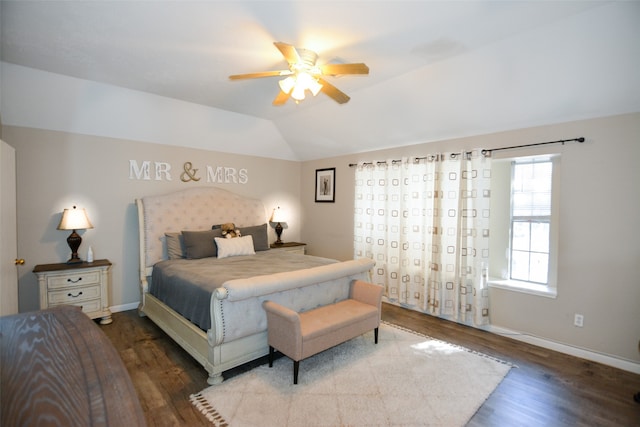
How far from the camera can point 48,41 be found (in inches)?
102

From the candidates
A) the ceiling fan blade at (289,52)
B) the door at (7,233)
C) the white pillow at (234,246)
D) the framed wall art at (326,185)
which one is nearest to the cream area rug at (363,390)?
the door at (7,233)

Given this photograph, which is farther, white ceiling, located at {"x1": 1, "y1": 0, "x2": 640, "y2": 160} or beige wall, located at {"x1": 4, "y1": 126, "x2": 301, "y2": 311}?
beige wall, located at {"x1": 4, "y1": 126, "x2": 301, "y2": 311}

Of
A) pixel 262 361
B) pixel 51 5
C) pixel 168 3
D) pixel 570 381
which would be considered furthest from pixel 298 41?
pixel 570 381

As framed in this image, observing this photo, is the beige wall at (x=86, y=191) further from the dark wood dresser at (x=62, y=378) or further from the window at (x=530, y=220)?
the window at (x=530, y=220)

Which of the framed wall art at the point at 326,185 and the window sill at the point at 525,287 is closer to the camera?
the window sill at the point at 525,287

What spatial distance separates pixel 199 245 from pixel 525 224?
13.4ft

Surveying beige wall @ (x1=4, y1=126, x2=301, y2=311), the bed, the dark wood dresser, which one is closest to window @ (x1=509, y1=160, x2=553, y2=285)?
the bed

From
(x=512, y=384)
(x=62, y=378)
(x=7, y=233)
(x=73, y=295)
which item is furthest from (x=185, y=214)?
(x=512, y=384)

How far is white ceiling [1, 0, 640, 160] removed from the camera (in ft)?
7.10

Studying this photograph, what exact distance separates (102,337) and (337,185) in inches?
184

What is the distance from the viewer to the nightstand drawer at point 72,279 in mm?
3324

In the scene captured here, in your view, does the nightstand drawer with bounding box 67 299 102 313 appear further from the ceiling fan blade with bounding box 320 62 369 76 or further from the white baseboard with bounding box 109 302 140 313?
the ceiling fan blade with bounding box 320 62 369 76

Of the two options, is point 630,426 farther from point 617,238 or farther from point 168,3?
point 168,3

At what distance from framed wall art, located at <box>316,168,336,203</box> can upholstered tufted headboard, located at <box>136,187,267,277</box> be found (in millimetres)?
1134
